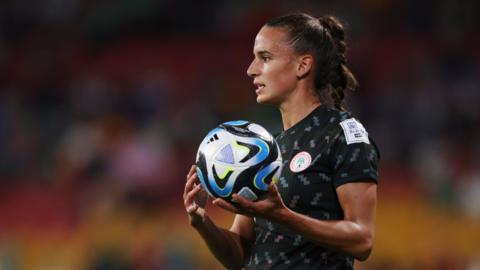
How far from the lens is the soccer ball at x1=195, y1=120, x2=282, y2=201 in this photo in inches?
126

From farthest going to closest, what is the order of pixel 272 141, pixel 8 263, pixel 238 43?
1. pixel 238 43
2. pixel 8 263
3. pixel 272 141

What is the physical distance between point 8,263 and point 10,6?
5.22 m

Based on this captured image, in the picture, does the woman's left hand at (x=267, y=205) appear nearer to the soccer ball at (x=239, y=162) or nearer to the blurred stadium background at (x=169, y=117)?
the soccer ball at (x=239, y=162)

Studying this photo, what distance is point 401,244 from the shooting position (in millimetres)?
8891

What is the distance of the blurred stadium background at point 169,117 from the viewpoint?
9.11m

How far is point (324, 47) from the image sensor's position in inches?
146

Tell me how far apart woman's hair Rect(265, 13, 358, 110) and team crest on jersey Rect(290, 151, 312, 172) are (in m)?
0.32

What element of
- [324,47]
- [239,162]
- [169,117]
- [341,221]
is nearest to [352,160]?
[341,221]

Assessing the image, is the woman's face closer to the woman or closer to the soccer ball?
the woman

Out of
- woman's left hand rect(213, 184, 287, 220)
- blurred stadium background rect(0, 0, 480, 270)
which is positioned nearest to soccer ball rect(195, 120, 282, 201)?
woman's left hand rect(213, 184, 287, 220)

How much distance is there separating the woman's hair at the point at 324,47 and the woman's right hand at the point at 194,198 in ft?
2.03

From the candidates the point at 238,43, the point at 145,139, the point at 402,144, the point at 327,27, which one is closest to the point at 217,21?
the point at 238,43

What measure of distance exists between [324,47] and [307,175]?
557mm

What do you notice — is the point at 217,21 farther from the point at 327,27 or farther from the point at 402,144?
the point at 327,27
